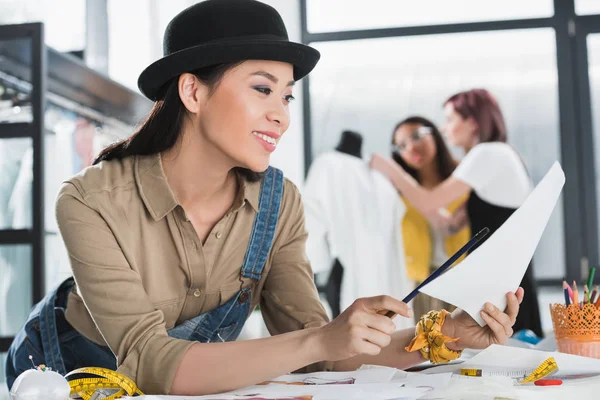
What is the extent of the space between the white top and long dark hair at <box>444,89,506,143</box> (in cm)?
9

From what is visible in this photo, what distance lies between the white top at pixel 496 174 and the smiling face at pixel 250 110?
2985 millimetres

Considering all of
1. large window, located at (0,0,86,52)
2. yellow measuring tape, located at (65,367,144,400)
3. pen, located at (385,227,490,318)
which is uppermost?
large window, located at (0,0,86,52)

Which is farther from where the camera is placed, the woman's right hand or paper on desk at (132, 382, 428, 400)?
the woman's right hand

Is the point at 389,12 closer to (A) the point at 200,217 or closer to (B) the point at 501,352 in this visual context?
(A) the point at 200,217

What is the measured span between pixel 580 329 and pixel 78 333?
964 millimetres

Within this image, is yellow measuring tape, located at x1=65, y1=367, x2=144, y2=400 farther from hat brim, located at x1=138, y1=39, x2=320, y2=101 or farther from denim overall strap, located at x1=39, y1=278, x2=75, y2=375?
hat brim, located at x1=138, y1=39, x2=320, y2=101

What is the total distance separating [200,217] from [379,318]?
1.74 feet

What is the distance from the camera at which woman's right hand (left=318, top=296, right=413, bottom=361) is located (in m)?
1.15

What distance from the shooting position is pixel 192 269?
4.91ft

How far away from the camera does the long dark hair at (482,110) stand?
4.40m

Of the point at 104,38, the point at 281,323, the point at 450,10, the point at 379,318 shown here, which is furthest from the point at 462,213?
the point at 379,318

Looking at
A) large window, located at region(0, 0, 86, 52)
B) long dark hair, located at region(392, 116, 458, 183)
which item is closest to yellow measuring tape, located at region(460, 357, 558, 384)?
large window, located at region(0, 0, 86, 52)

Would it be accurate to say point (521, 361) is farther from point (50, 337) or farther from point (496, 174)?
point (496, 174)

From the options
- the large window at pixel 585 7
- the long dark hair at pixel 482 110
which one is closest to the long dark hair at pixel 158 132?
the long dark hair at pixel 482 110
